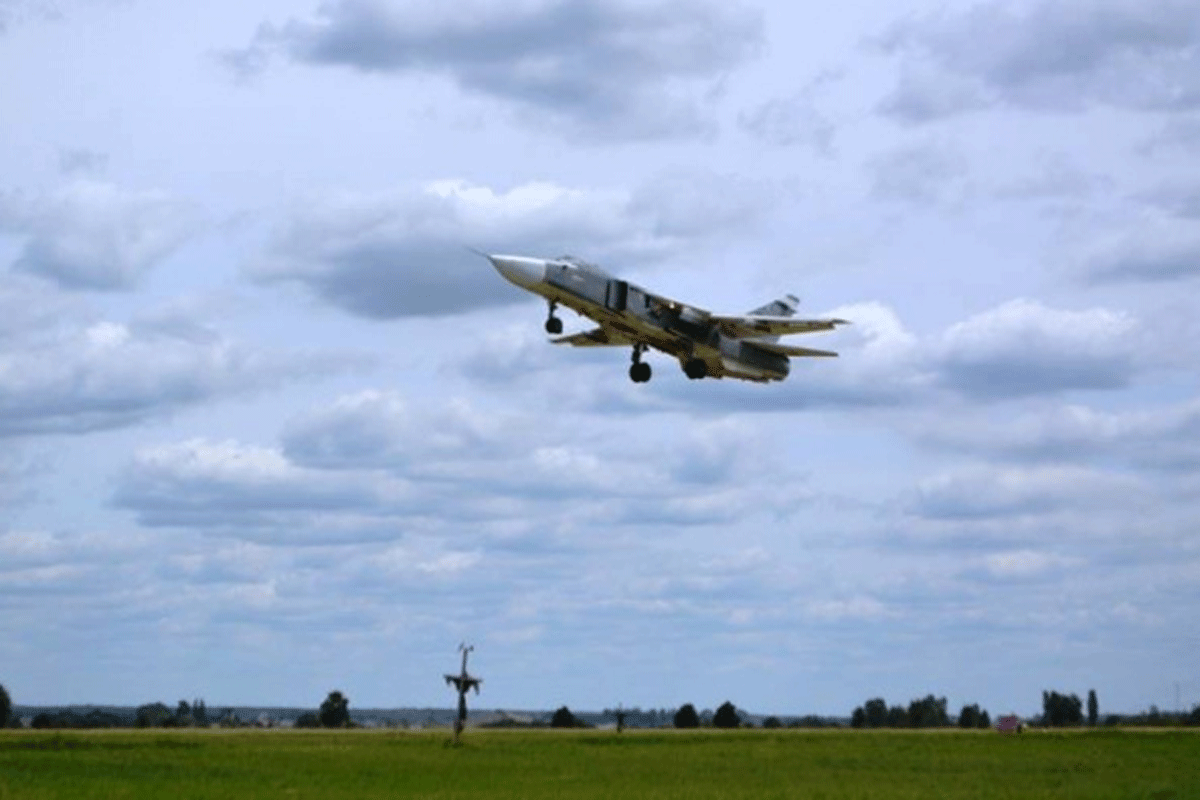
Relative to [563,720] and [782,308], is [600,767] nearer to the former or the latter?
[782,308]

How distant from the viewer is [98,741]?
3693 inches

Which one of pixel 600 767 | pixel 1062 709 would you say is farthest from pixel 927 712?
pixel 600 767

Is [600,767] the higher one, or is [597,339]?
[597,339]

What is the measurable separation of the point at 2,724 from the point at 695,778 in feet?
333

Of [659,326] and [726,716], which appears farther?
[726,716]

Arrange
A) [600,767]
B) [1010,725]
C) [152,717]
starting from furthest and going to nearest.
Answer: [152,717]
[1010,725]
[600,767]

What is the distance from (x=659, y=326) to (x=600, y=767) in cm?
1847

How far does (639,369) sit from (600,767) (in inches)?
674

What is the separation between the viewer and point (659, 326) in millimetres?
66812

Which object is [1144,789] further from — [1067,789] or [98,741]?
[98,741]

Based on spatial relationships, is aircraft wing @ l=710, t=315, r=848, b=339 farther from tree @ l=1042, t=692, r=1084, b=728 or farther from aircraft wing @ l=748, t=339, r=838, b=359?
tree @ l=1042, t=692, r=1084, b=728

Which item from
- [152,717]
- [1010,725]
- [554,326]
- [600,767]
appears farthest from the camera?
[152,717]

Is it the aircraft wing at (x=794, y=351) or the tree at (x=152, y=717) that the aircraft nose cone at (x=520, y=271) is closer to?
the aircraft wing at (x=794, y=351)

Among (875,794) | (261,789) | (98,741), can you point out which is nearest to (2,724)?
(98,741)
